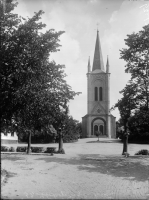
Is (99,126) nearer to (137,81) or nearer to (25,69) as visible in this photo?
(137,81)

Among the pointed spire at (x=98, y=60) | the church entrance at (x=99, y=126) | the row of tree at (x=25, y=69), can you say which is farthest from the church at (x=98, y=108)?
the row of tree at (x=25, y=69)

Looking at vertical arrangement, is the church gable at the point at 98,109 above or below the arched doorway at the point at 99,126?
above

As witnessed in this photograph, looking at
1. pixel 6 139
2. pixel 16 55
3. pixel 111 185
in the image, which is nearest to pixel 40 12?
pixel 16 55

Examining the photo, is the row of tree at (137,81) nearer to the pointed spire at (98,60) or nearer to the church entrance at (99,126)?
the church entrance at (99,126)

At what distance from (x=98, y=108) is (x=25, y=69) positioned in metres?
44.8

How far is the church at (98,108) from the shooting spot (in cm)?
5234

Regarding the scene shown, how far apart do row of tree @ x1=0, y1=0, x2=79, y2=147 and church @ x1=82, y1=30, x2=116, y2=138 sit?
139 feet

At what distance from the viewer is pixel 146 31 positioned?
43.6 ft

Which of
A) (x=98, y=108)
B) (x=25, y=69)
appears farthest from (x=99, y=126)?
(x=25, y=69)

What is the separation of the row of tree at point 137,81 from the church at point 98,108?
3689 centimetres

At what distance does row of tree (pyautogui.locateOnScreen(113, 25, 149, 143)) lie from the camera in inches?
542

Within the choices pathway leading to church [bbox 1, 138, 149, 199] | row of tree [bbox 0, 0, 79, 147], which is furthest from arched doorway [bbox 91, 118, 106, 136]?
row of tree [bbox 0, 0, 79, 147]

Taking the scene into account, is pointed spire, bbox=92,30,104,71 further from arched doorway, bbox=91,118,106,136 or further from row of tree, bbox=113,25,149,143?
row of tree, bbox=113,25,149,143

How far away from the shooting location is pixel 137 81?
1489 centimetres
